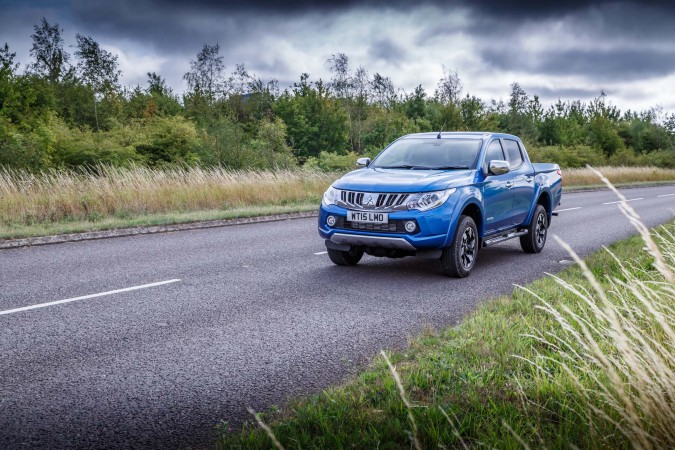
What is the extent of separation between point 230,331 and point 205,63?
58.1m

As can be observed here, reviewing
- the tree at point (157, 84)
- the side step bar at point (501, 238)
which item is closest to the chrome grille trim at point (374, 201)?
the side step bar at point (501, 238)

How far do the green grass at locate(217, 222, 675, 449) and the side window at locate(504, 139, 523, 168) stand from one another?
515 centimetres

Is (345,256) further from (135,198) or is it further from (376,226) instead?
(135,198)

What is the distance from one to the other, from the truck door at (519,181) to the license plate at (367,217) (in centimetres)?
280

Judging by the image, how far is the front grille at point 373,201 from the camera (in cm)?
751

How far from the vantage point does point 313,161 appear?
4575cm

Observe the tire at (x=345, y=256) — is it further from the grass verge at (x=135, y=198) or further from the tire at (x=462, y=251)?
the grass verge at (x=135, y=198)

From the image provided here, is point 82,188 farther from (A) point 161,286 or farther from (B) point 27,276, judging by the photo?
(A) point 161,286

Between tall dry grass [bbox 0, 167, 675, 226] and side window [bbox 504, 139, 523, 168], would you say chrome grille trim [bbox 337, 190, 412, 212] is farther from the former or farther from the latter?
tall dry grass [bbox 0, 167, 675, 226]

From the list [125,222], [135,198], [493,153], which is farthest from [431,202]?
[135,198]

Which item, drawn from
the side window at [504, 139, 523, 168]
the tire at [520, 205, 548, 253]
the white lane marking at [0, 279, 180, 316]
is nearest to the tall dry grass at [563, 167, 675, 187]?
the tire at [520, 205, 548, 253]

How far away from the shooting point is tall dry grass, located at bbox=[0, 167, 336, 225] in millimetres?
13539

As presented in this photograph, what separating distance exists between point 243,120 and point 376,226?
56403 mm

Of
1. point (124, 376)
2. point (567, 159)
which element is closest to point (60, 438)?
point (124, 376)
